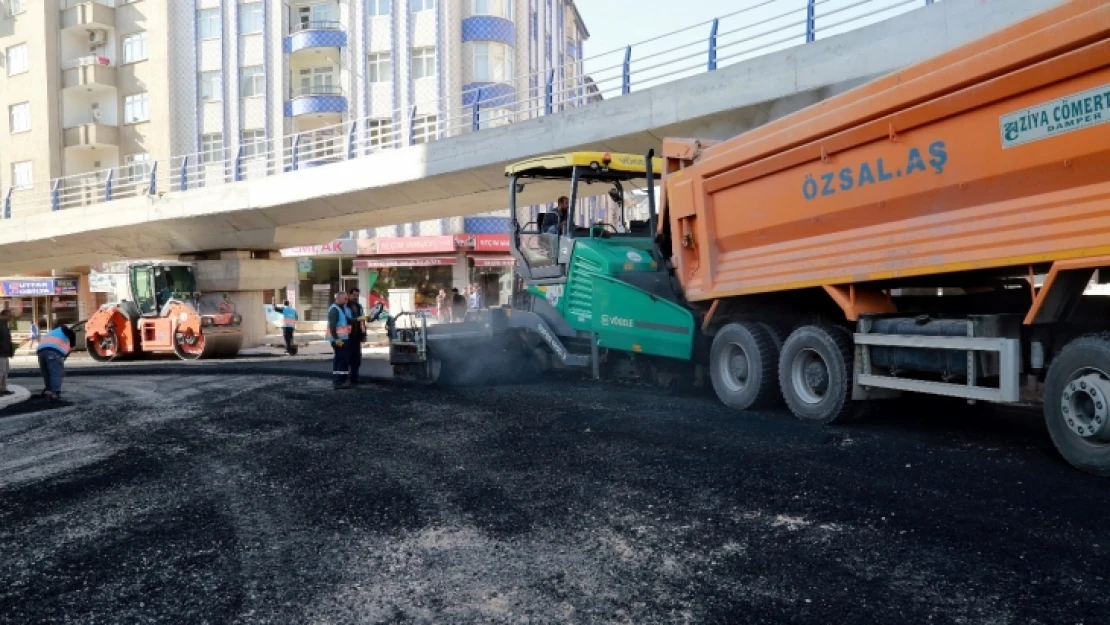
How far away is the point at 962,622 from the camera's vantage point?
3.22 metres

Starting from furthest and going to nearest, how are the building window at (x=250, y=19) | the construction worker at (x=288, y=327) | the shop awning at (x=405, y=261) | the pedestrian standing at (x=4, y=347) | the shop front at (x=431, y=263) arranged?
1. the building window at (x=250, y=19)
2. the shop awning at (x=405, y=261)
3. the shop front at (x=431, y=263)
4. the construction worker at (x=288, y=327)
5. the pedestrian standing at (x=4, y=347)

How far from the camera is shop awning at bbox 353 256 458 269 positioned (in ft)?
107

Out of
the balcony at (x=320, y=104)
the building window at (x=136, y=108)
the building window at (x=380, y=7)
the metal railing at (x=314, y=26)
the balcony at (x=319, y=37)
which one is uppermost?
the building window at (x=380, y=7)

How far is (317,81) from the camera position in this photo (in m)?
36.0

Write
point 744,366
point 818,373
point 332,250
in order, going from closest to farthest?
point 818,373 → point 744,366 → point 332,250

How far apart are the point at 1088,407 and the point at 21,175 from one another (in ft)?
141

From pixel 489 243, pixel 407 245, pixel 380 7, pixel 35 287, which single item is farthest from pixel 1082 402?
pixel 35 287

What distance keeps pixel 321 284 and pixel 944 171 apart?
3224 cm

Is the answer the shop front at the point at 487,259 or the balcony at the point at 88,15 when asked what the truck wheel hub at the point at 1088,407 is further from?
the balcony at the point at 88,15

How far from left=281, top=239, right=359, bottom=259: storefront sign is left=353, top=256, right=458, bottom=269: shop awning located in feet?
2.32

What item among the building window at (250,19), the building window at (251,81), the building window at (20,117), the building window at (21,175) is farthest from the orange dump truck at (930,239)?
the building window at (20,117)

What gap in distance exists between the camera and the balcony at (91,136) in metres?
37.0

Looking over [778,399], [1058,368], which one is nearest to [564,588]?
[1058,368]

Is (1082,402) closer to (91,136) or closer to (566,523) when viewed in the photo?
(566,523)
